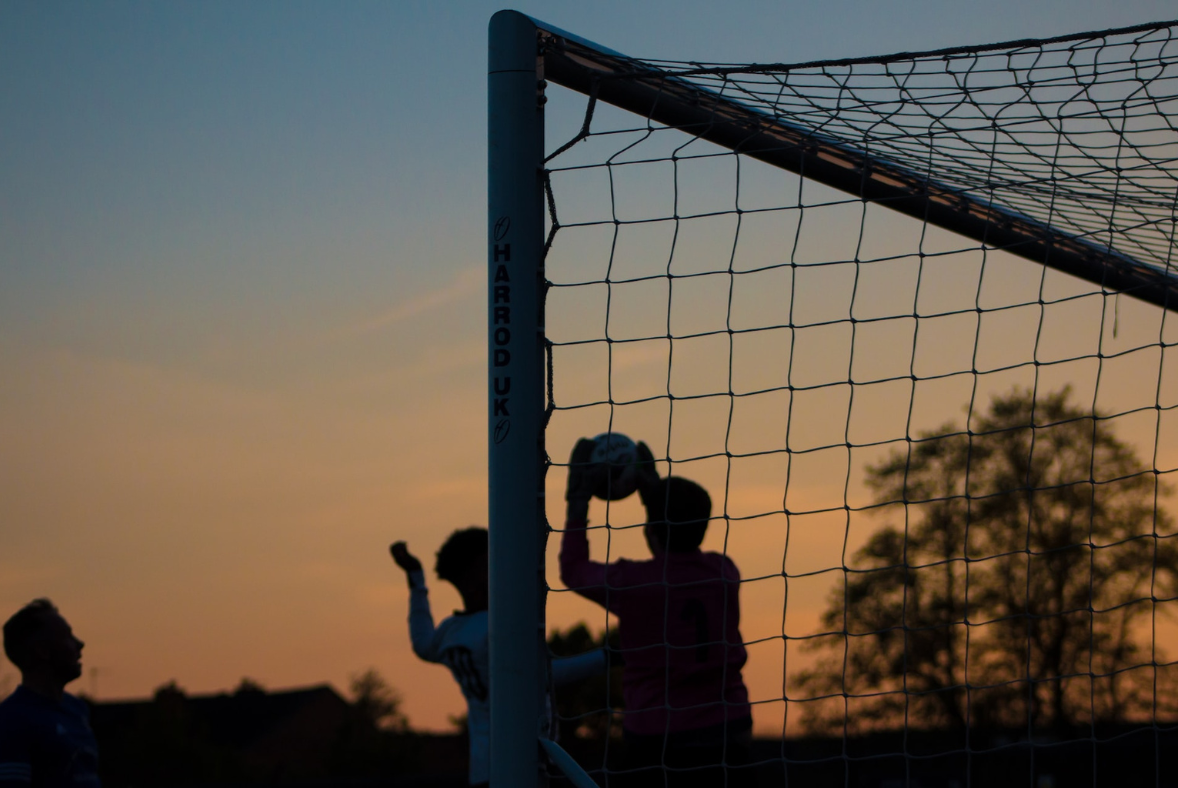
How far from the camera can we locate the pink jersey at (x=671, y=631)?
333 centimetres

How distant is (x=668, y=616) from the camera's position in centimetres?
343

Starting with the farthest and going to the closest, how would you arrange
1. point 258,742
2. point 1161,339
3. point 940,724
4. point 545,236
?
point 258,742 < point 940,724 < point 1161,339 < point 545,236

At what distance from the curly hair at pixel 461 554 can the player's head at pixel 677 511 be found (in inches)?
33.2

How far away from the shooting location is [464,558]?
13.6 feet

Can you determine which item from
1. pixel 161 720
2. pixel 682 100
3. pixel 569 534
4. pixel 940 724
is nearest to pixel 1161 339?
pixel 682 100

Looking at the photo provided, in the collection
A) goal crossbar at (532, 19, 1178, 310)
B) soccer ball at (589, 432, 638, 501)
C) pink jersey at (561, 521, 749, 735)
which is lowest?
pink jersey at (561, 521, 749, 735)

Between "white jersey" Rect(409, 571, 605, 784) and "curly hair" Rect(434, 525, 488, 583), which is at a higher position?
"curly hair" Rect(434, 525, 488, 583)

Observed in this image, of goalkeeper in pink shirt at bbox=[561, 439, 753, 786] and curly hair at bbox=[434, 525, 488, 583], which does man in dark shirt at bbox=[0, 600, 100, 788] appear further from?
goalkeeper in pink shirt at bbox=[561, 439, 753, 786]

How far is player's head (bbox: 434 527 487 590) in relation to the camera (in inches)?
163

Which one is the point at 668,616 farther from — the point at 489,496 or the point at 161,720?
the point at 161,720

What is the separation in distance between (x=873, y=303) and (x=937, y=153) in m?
0.62

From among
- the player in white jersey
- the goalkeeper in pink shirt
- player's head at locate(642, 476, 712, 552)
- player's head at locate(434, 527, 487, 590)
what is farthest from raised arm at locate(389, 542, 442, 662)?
player's head at locate(642, 476, 712, 552)

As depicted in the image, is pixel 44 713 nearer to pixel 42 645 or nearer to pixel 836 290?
pixel 42 645

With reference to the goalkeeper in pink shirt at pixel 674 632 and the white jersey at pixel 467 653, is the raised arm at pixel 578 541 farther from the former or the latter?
the white jersey at pixel 467 653
